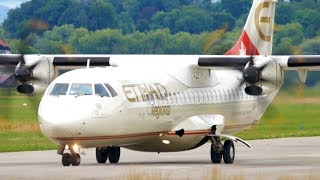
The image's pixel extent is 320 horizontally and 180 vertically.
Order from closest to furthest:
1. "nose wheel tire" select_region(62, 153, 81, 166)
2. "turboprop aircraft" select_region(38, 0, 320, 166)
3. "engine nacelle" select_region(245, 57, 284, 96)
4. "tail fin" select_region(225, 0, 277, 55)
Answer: "turboprop aircraft" select_region(38, 0, 320, 166), "nose wheel tire" select_region(62, 153, 81, 166), "engine nacelle" select_region(245, 57, 284, 96), "tail fin" select_region(225, 0, 277, 55)

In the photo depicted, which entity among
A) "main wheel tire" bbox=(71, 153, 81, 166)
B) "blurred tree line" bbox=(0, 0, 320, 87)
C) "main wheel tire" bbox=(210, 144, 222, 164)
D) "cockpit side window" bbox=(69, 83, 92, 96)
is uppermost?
"cockpit side window" bbox=(69, 83, 92, 96)

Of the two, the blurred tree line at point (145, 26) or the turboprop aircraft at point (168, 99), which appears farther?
the blurred tree line at point (145, 26)

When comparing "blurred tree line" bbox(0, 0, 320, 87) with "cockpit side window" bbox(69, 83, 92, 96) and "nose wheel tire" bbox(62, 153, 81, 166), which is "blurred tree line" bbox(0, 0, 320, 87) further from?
"nose wheel tire" bbox(62, 153, 81, 166)

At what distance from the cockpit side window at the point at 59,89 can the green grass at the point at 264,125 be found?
528 centimetres

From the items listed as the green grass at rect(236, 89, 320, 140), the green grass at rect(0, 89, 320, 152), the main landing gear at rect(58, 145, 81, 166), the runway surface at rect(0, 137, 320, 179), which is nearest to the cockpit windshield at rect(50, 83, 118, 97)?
the main landing gear at rect(58, 145, 81, 166)

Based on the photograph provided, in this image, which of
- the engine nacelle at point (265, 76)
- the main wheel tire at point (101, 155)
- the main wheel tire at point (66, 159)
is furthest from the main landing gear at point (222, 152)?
the main wheel tire at point (66, 159)

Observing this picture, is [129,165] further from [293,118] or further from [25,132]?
[293,118]

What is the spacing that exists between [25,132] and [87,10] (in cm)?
4705

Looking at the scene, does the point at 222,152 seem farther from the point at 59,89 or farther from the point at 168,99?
the point at 59,89

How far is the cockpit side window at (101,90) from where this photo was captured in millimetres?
29500

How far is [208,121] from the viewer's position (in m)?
33.2

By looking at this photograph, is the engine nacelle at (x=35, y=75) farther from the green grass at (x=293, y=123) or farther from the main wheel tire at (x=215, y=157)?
the green grass at (x=293, y=123)

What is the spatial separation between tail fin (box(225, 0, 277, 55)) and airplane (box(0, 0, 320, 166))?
3 cm

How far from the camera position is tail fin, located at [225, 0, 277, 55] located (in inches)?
1455
